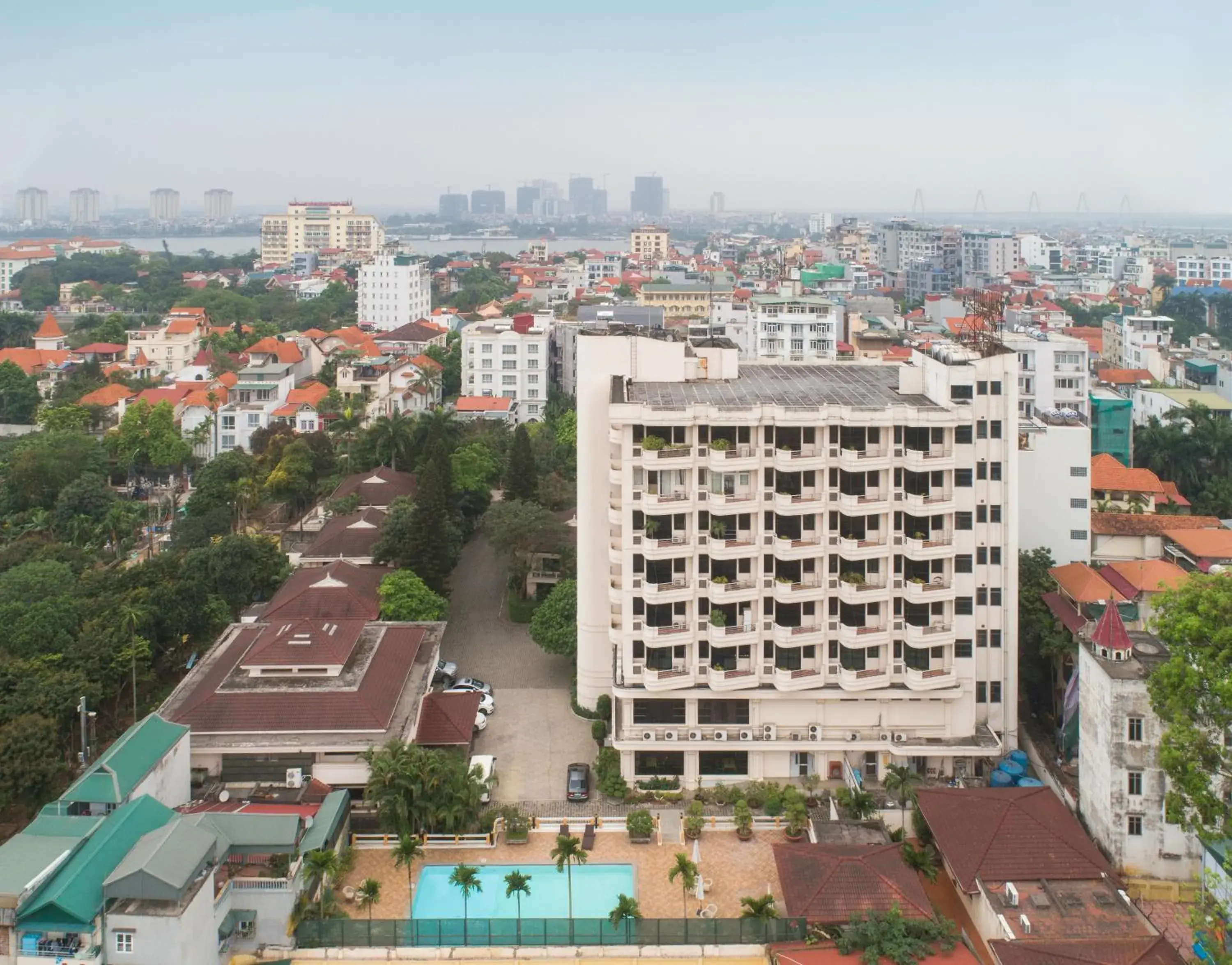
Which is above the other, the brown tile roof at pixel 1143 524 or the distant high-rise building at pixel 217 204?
the distant high-rise building at pixel 217 204

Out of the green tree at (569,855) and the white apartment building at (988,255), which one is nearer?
the green tree at (569,855)

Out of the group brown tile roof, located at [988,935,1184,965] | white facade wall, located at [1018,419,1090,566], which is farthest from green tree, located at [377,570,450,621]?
brown tile roof, located at [988,935,1184,965]

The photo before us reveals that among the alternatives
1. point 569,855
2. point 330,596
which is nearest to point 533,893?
point 569,855

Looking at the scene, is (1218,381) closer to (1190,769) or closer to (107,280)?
(1190,769)

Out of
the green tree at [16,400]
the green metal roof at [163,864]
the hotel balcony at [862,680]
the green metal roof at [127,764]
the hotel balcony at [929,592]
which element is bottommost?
the green metal roof at [163,864]

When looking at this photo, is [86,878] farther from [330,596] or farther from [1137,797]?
[1137,797]

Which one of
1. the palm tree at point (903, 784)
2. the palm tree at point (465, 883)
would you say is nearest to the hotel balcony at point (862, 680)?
the palm tree at point (903, 784)

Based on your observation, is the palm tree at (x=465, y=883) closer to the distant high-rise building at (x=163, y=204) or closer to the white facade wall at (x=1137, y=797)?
the white facade wall at (x=1137, y=797)
